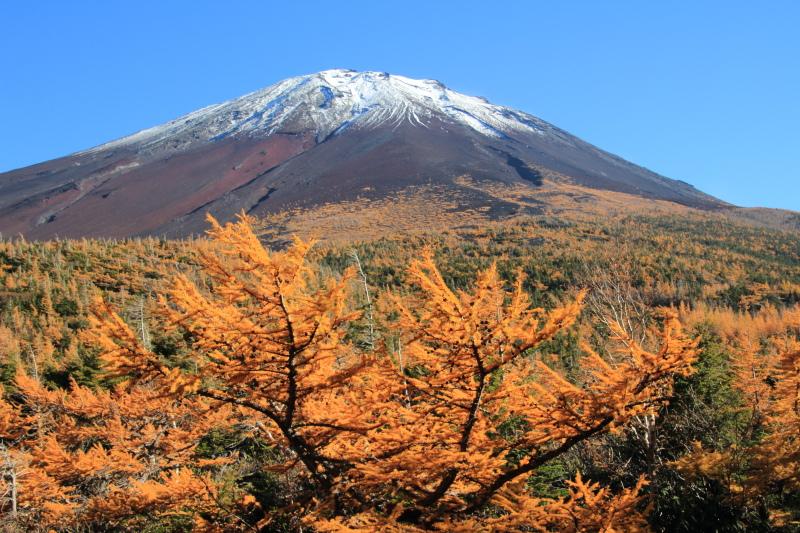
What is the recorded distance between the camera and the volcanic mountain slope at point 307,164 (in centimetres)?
10362

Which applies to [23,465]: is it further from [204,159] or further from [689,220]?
[204,159]

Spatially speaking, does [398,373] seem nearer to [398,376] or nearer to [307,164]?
[398,376]

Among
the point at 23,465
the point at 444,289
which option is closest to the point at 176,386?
the point at 444,289

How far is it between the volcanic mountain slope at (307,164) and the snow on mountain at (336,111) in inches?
24.5

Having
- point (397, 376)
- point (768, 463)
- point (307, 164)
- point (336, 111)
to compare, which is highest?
point (336, 111)

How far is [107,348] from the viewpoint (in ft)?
11.9

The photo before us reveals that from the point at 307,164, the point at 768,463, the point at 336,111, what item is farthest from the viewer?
the point at 336,111

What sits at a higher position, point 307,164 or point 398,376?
point 307,164

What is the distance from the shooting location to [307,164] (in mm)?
120438

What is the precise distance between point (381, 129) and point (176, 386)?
139300mm

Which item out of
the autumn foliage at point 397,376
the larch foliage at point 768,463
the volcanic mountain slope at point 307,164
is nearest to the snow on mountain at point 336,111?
the volcanic mountain slope at point 307,164

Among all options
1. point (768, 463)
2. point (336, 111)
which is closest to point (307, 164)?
point (336, 111)

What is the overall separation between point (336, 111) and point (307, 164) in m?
38.0

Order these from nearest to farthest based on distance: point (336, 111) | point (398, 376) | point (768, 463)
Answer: point (398, 376) < point (768, 463) < point (336, 111)
